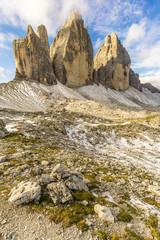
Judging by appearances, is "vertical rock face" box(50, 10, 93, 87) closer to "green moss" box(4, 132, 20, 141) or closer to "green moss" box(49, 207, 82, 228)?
"green moss" box(4, 132, 20, 141)

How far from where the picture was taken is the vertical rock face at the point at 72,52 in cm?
8606

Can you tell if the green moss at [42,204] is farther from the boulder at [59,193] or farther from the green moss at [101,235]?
the green moss at [101,235]

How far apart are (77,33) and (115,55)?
51075mm

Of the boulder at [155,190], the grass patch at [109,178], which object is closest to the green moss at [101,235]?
the grass patch at [109,178]

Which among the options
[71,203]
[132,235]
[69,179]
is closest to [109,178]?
[69,179]

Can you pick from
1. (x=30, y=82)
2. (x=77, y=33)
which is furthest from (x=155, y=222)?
(x=77, y=33)

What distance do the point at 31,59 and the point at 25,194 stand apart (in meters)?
82.7

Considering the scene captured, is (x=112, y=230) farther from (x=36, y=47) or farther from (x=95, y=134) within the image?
(x=36, y=47)

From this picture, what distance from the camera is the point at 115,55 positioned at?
12256 centimetres

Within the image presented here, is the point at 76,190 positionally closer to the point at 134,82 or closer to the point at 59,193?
the point at 59,193

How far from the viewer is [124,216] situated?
16.1 ft

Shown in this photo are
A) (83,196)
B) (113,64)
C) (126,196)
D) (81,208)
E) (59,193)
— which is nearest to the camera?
(81,208)

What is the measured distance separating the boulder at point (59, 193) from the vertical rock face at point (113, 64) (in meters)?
120

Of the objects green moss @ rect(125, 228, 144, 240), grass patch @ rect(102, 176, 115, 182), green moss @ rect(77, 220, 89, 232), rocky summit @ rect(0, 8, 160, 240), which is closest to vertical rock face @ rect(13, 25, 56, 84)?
rocky summit @ rect(0, 8, 160, 240)
